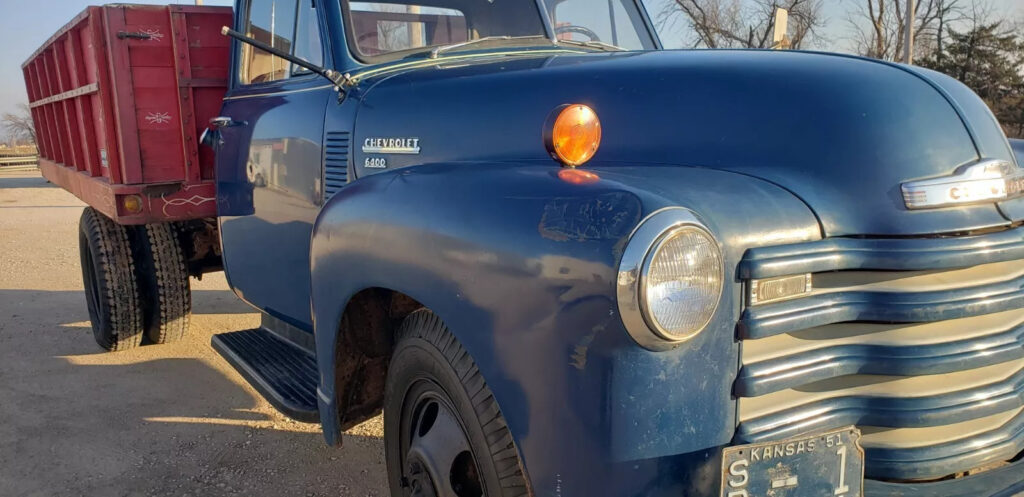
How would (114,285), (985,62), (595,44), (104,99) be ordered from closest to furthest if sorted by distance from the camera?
(595,44) → (104,99) → (114,285) → (985,62)

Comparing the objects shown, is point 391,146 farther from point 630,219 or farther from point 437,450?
point 630,219

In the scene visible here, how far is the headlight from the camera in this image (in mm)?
1390

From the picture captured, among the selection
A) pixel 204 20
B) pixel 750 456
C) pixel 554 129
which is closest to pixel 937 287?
pixel 750 456

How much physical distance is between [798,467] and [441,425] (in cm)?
86

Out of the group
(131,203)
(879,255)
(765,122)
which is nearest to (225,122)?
(131,203)

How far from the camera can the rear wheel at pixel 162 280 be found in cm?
472

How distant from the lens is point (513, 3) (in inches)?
122

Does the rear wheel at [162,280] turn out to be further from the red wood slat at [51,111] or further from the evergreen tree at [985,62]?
the evergreen tree at [985,62]

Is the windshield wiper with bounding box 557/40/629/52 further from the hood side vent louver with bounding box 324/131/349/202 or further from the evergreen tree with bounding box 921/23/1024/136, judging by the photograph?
the evergreen tree with bounding box 921/23/1024/136

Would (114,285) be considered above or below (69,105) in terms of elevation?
below

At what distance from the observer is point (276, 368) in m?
3.14

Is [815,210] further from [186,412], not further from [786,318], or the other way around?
[186,412]

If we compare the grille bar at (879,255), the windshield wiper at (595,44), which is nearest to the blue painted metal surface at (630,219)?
the grille bar at (879,255)

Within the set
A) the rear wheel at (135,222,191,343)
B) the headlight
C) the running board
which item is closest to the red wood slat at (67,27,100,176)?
the rear wheel at (135,222,191,343)
